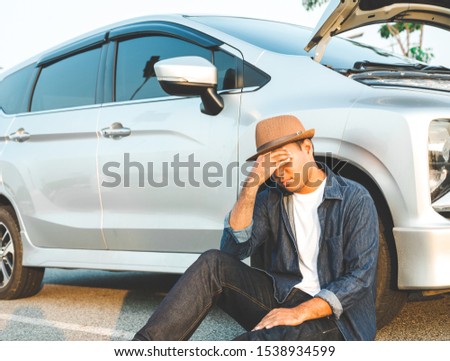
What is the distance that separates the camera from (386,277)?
130 inches

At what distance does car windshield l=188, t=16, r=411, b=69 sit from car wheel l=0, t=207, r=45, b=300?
216cm

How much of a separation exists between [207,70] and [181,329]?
1.55 meters

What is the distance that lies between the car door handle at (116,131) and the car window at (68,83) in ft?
1.38

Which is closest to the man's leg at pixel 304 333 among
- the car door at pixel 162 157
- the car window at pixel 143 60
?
the car door at pixel 162 157

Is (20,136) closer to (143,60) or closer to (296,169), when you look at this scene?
(143,60)

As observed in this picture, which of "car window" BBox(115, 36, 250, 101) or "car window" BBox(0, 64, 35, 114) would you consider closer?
"car window" BBox(115, 36, 250, 101)

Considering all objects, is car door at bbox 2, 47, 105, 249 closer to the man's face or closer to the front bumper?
the man's face

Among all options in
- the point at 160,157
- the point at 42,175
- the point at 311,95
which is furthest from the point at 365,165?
the point at 42,175

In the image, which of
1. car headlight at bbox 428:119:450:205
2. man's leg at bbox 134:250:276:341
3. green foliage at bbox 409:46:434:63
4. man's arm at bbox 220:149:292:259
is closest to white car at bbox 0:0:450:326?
car headlight at bbox 428:119:450:205

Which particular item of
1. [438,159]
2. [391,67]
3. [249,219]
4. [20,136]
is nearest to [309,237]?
[249,219]

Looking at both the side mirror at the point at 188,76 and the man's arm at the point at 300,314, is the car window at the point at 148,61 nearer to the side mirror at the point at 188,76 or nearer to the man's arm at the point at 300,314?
the side mirror at the point at 188,76

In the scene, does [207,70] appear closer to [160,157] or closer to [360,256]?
[160,157]

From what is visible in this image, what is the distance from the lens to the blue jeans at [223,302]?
8.57 feet

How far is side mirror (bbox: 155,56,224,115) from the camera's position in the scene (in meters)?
3.68
